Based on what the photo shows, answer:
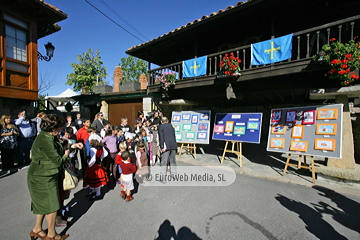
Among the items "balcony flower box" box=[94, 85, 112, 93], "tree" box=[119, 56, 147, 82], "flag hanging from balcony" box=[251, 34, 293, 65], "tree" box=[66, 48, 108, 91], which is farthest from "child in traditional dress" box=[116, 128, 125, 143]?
"tree" box=[119, 56, 147, 82]

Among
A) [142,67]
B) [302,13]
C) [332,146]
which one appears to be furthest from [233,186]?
[142,67]

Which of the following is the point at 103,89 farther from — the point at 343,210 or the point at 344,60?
the point at 343,210

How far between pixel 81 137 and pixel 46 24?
7.65 meters

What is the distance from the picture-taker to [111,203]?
12.3ft

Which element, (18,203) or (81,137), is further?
(81,137)

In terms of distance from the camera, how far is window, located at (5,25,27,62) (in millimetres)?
7321

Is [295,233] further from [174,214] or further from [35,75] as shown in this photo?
[35,75]

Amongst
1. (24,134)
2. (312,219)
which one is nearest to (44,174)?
(312,219)

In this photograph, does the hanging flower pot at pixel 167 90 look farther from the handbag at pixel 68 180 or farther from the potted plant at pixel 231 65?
the handbag at pixel 68 180

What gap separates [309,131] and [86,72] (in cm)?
2774

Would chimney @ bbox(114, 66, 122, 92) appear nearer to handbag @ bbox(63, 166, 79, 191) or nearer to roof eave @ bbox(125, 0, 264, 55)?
roof eave @ bbox(125, 0, 264, 55)

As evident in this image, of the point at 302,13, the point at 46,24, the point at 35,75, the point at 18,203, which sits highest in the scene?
the point at 46,24

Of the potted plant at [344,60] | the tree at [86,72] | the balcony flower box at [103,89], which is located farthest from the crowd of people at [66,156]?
the tree at [86,72]

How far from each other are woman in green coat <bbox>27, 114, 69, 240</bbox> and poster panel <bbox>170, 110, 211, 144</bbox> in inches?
212
